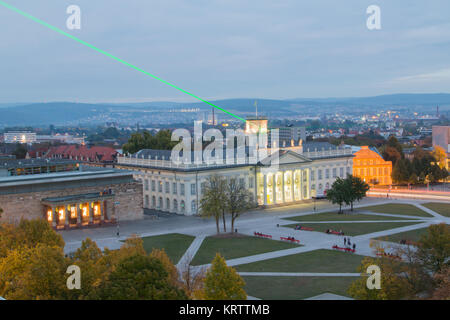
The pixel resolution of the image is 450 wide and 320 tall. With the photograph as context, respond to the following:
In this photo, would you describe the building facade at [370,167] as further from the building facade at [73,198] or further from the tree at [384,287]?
the tree at [384,287]

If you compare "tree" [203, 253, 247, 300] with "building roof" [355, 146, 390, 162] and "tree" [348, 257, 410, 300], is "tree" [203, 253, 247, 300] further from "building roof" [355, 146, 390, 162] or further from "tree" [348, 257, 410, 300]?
"building roof" [355, 146, 390, 162]

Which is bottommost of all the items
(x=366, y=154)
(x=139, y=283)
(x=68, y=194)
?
(x=68, y=194)

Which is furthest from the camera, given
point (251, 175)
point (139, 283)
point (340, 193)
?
point (251, 175)

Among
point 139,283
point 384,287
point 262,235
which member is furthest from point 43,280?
point 262,235

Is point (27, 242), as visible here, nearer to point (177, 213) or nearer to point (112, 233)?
point (112, 233)

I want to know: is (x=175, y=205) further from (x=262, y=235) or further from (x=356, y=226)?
(x=356, y=226)

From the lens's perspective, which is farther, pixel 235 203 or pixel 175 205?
pixel 175 205

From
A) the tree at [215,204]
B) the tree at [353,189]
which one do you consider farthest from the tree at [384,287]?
the tree at [353,189]
